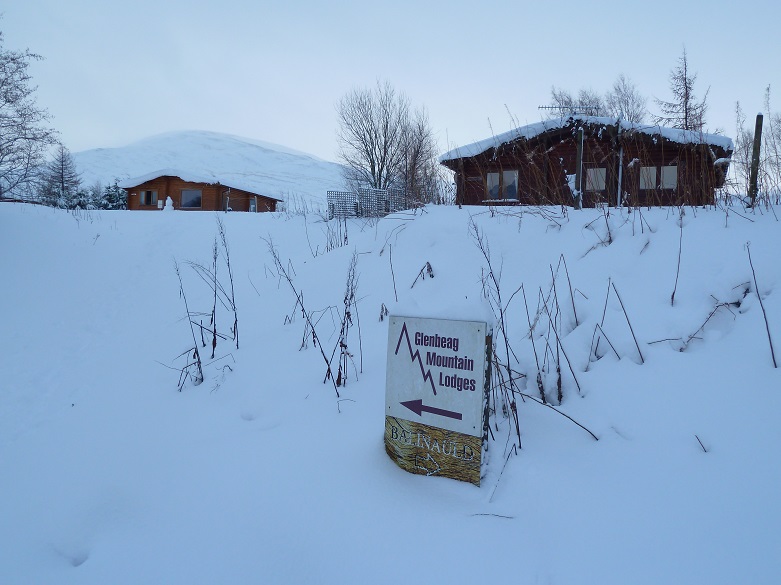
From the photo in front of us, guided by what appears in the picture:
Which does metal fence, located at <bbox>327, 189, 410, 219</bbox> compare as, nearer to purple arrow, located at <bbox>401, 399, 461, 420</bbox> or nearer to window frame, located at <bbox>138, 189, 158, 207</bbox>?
purple arrow, located at <bbox>401, 399, 461, 420</bbox>

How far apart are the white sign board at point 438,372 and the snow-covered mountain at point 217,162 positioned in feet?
219

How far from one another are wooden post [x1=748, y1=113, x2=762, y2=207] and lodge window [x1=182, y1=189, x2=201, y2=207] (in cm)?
3080

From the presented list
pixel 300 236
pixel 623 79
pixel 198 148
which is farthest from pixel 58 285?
pixel 198 148

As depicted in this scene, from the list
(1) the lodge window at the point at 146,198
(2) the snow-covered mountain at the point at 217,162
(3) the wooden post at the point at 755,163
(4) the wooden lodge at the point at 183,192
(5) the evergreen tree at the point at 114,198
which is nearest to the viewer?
(3) the wooden post at the point at 755,163

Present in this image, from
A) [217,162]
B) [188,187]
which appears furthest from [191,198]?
[217,162]

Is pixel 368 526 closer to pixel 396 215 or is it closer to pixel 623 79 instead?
pixel 396 215

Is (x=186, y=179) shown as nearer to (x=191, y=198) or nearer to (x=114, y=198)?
(x=191, y=198)

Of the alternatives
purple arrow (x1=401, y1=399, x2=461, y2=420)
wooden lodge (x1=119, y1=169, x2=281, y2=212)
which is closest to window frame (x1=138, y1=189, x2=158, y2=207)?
wooden lodge (x1=119, y1=169, x2=281, y2=212)

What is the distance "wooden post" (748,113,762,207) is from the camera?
4086 millimetres

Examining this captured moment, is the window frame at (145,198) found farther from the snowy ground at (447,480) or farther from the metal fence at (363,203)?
the snowy ground at (447,480)

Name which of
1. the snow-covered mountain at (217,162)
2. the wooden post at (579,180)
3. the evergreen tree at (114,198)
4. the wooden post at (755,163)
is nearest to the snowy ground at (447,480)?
the wooden post at (579,180)

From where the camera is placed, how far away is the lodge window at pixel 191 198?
30.1 m

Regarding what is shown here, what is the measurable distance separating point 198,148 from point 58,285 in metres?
105

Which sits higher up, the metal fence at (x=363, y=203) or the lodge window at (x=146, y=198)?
the lodge window at (x=146, y=198)
